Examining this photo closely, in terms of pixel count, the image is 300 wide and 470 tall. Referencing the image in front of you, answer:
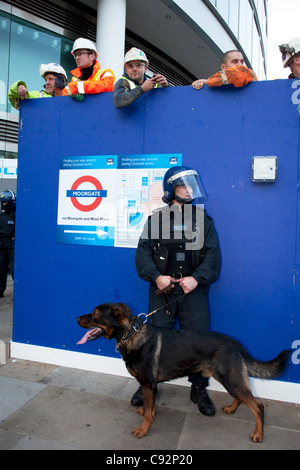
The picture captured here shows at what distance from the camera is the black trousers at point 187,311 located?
3.34m

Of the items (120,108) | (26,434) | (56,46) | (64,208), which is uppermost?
(56,46)

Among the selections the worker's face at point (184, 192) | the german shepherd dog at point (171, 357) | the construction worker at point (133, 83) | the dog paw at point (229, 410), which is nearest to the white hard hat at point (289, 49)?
the construction worker at point (133, 83)

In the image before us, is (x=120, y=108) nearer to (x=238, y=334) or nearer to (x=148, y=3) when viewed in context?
(x=238, y=334)

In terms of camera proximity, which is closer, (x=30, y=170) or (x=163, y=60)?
(x=30, y=170)

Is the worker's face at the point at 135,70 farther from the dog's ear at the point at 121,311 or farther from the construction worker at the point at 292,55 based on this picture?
the dog's ear at the point at 121,311

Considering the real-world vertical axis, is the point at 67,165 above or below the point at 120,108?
below

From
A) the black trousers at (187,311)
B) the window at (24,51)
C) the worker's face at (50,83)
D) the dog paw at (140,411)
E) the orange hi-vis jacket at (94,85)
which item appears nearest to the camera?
the dog paw at (140,411)

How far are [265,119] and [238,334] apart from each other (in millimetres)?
2202

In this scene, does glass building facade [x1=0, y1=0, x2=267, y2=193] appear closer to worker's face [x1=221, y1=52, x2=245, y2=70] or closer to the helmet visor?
worker's face [x1=221, y1=52, x2=245, y2=70]

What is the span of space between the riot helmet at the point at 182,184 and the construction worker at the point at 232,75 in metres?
1.01

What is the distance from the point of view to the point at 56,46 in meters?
11.2

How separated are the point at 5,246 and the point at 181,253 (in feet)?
18.9

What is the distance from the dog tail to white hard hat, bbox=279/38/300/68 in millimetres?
2883

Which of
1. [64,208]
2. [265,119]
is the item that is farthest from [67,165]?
[265,119]
